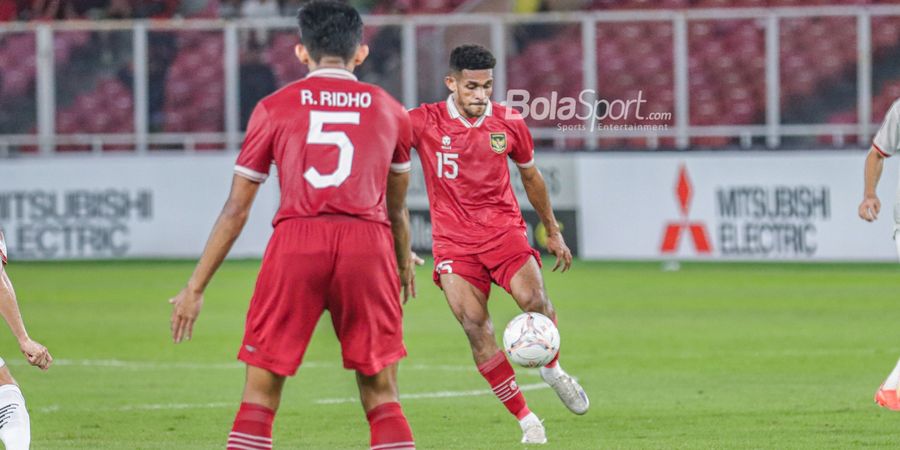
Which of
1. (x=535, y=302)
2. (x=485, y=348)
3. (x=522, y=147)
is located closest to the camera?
(x=485, y=348)

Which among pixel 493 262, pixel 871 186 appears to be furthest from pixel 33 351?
pixel 871 186

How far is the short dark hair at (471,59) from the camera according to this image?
8.79 metres

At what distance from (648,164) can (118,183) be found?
742 cm

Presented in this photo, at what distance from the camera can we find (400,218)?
6.06 meters

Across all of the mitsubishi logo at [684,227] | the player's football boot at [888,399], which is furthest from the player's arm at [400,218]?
the mitsubishi logo at [684,227]

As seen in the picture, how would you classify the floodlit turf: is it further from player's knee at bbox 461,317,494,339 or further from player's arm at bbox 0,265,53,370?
player's arm at bbox 0,265,53,370

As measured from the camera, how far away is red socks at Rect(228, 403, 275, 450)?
18.5 feet

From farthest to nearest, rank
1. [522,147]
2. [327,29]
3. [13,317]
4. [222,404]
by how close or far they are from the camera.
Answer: [222,404]
[522,147]
[13,317]
[327,29]

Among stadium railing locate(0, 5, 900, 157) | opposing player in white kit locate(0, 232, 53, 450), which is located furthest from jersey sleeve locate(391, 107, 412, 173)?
stadium railing locate(0, 5, 900, 157)

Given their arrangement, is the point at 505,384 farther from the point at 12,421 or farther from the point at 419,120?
the point at 12,421

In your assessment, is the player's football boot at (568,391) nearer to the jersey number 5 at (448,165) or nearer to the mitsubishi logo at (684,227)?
the jersey number 5 at (448,165)

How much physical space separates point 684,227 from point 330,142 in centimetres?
1594

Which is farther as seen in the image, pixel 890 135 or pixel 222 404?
pixel 222 404

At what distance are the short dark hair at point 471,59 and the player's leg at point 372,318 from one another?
312 centimetres
